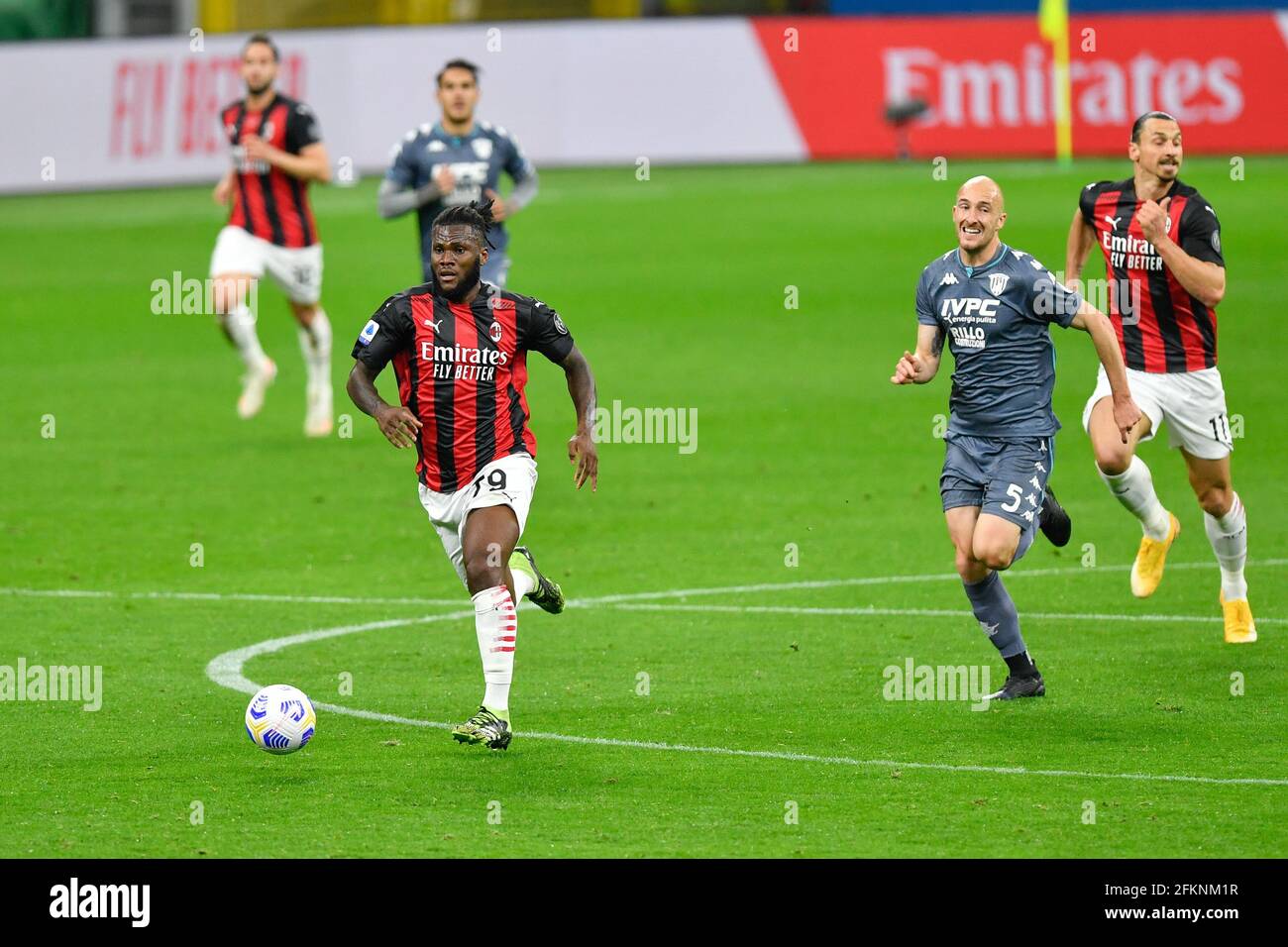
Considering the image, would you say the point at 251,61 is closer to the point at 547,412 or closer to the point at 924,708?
the point at 547,412

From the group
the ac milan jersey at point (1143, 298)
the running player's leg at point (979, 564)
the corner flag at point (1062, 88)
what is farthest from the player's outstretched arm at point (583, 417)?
the corner flag at point (1062, 88)

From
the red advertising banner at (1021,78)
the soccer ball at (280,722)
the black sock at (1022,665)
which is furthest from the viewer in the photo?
the red advertising banner at (1021,78)

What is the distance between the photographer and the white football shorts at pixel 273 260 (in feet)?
56.3

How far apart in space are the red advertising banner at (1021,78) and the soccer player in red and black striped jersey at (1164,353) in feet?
80.3

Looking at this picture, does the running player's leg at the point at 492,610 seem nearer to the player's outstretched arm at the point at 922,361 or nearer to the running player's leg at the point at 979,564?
the player's outstretched arm at the point at 922,361

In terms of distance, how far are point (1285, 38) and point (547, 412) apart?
2101cm

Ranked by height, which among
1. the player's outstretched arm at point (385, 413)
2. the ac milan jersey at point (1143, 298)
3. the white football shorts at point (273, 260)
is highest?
the white football shorts at point (273, 260)

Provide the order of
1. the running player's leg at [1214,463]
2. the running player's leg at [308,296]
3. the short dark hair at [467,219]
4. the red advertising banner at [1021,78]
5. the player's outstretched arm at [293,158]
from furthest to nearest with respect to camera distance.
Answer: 1. the red advertising banner at [1021,78]
2. the running player's leg at [308,296]
3. the player's outstretched arm at [293,158]
4. the running player's leg at [1214,463]
5. the short dark hair at [467,219]

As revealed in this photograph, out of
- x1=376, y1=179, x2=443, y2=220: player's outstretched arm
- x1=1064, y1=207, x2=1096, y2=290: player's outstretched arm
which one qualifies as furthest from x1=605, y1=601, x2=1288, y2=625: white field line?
x1=376, y1=179, x2=443, y2=220: player's outstretched arm

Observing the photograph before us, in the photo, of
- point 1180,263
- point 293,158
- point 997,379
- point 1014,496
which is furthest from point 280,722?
point 293,158

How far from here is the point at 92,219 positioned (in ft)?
106

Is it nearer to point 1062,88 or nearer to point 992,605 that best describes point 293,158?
point 992,605

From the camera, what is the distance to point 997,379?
9.82 m
